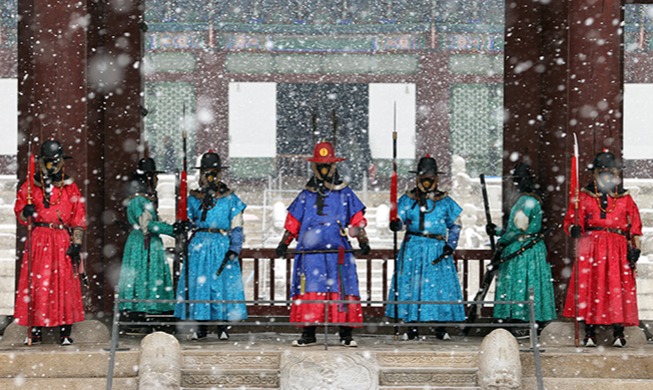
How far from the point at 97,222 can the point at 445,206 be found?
2.90 meters

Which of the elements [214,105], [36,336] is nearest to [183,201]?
[36,336]

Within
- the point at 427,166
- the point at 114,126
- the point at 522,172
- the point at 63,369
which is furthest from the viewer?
the point at 114,126

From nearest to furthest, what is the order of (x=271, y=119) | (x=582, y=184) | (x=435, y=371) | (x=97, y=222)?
(x=435, y=371)
(x=582, y=184)
(x=97, y=222)
(x=271, y=119)

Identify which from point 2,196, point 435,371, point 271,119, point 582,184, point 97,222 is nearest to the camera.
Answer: point 435,371

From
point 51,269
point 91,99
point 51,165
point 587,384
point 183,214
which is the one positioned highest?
point 91,99

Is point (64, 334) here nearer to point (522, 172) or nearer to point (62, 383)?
point (62, 383)

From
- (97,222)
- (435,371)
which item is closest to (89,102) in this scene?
(97,222)

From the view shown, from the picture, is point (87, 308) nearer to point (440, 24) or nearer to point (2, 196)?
point (2, 196)

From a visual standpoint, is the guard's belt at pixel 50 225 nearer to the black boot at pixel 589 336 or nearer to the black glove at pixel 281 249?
the black glove at pixel 281 249

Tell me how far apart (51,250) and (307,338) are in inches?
79.1

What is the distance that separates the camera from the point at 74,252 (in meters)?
9.28

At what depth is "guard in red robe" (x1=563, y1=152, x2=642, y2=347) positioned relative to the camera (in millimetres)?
9398

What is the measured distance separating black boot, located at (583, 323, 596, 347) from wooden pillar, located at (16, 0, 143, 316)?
3910 millimetres

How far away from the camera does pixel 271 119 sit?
882 inches
